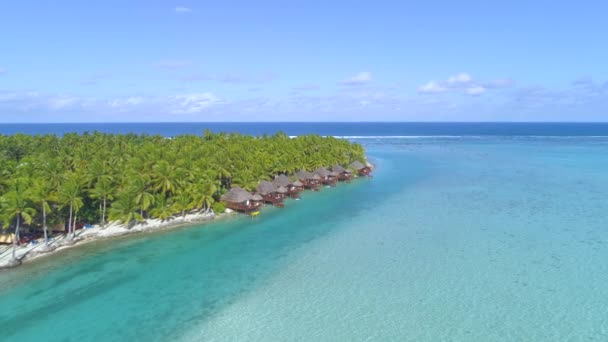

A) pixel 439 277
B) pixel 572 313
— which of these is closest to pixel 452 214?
pixel 439 277

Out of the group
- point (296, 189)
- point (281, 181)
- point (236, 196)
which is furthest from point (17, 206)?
point (296, 189)

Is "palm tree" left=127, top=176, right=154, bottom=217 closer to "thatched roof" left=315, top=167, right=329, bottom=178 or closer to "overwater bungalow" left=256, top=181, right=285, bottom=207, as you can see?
"overwater bungalow" left=256, top=181, right=285, bottom=207

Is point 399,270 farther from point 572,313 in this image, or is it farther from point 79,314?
point 79,314

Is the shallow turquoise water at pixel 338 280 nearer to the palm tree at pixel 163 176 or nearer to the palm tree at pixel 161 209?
the palm tree at pixel 161 209

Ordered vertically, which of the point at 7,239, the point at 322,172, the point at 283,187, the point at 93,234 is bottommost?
the point at 93,234

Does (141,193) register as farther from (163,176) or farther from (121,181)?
(121,181)

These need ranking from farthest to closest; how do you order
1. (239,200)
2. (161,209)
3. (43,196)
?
1. (239,200)
2. (161,209)
3. (43,196)
